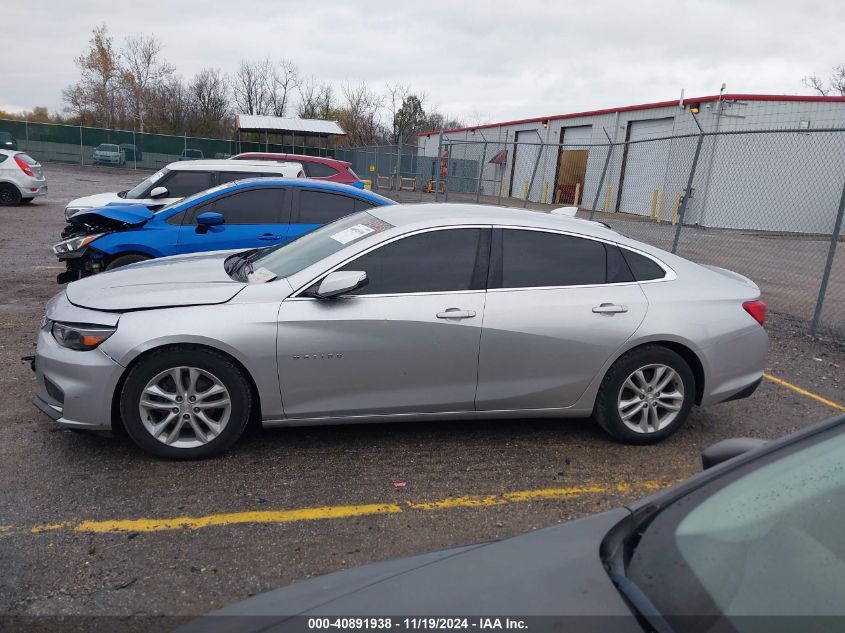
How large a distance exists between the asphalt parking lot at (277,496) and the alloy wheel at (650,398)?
0.20 m

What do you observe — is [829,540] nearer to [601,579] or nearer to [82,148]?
[601,579]

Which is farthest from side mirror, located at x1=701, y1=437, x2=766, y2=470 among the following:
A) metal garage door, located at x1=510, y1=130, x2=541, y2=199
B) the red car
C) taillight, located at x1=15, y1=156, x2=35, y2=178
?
metal garage door, located at x1=510, y1=130, x2=541, y2=199

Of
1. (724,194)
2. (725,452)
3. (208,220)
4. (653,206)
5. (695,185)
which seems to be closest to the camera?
(725,452)

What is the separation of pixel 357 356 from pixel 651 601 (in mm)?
2704

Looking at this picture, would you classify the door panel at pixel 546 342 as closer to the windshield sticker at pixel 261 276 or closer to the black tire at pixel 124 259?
the windshield sticker at pixel 261 276

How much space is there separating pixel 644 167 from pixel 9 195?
21204 millimetres

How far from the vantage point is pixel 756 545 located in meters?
1.68

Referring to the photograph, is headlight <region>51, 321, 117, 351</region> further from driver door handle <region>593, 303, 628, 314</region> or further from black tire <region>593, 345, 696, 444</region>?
black tire <region>593, 345, 696, 444</region>

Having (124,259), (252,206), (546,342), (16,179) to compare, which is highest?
(252,206)

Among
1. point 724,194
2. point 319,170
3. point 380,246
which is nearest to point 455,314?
point 380,246

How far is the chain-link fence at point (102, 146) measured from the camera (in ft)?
125

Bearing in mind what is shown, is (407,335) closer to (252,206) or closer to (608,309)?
(608,309)

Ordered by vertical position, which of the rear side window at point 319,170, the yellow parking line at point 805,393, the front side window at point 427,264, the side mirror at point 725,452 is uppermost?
the rear side window at point 319,170

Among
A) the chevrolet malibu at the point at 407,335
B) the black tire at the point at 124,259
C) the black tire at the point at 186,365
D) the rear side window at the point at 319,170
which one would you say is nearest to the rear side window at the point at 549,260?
the chevrolet malibu at the point at 407,335
